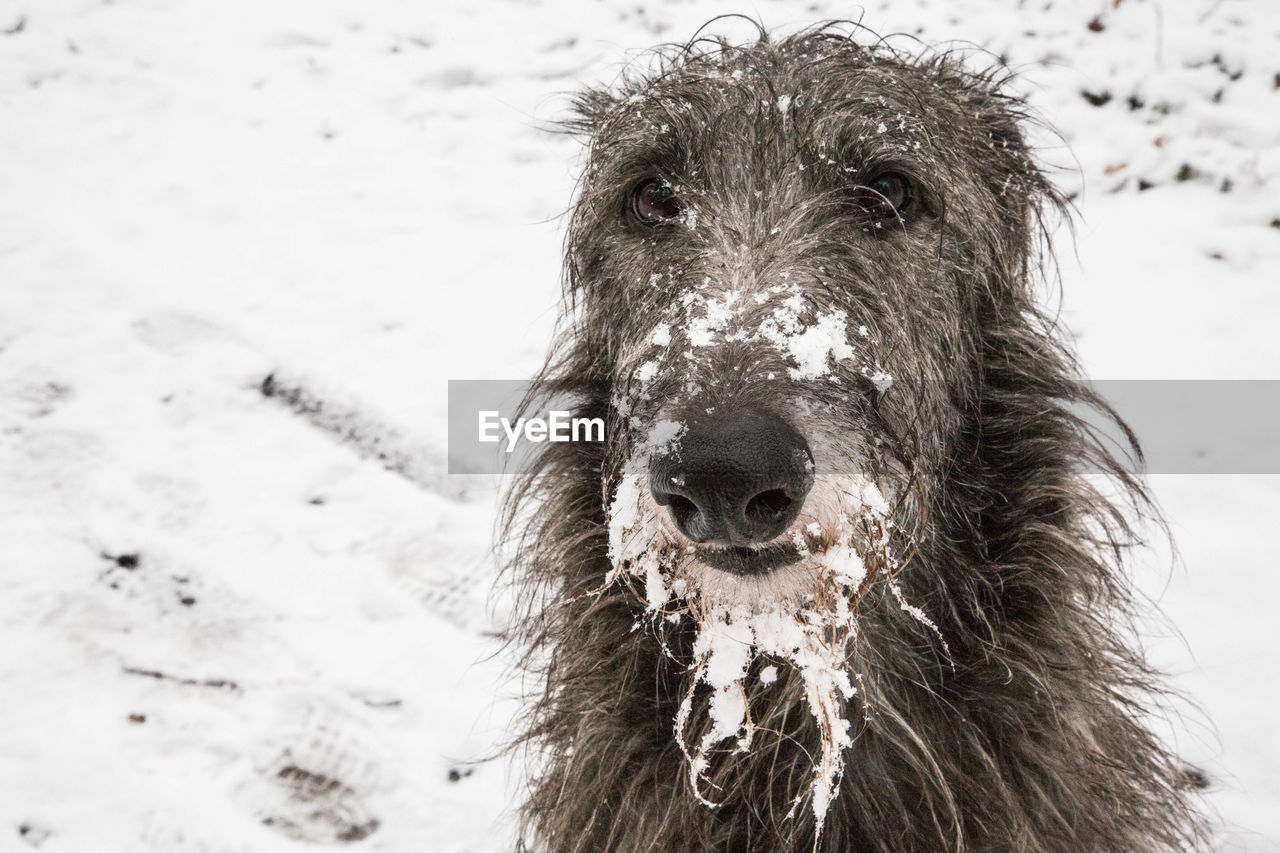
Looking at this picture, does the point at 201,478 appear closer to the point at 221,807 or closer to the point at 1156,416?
the point at 221,807

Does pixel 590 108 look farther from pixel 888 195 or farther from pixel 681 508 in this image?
pixel 681 508

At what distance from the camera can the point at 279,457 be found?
12.7 feet

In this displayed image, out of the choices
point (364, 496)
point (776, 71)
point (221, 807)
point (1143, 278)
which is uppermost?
point (776, 71)

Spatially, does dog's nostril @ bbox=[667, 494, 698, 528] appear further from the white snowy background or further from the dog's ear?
the dog's ear

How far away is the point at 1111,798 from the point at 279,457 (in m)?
3.16

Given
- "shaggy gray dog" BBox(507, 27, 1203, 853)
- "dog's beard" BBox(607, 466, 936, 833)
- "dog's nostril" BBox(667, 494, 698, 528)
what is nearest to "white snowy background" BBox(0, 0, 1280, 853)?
"shaggy gray dog" BBox(507, 27, 1203, 853)

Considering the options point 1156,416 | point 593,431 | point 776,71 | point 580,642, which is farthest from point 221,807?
point 1156,416

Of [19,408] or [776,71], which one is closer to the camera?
[776,71]

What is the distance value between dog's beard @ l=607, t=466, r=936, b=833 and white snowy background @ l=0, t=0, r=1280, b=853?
38.5 inches

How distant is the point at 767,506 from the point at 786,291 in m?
0.52
